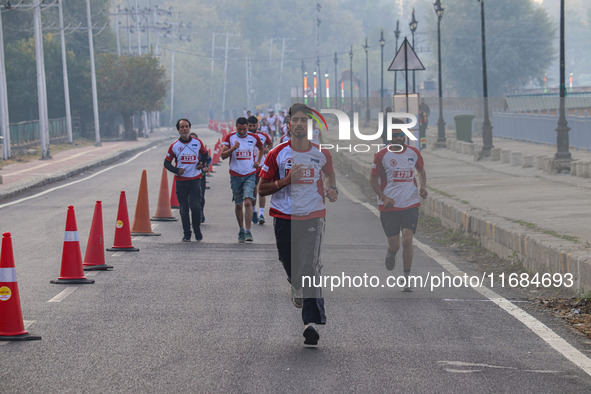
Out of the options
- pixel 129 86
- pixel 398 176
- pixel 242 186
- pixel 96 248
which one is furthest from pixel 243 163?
pixel 129 86

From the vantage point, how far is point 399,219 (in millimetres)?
10695

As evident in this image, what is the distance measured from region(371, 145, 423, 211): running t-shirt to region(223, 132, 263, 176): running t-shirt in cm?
497

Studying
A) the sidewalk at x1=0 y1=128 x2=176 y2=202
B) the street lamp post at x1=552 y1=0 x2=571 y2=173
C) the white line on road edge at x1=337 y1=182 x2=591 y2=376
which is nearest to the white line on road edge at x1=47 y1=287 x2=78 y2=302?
the white line on road edge at x1=337 y1=182 x2=591 y2=376

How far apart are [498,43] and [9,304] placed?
291ft

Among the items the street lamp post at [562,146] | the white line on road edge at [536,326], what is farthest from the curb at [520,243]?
the street lamp post at [562,146]

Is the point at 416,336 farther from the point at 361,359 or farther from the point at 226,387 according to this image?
the point at 226,387

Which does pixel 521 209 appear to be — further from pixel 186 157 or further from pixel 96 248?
pixel 96 248

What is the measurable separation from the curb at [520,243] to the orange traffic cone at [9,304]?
5259 mm

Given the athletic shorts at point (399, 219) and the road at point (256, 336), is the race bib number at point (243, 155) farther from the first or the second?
the athletic shorts at point (399, 219)

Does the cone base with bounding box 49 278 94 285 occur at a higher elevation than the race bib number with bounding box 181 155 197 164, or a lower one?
lower

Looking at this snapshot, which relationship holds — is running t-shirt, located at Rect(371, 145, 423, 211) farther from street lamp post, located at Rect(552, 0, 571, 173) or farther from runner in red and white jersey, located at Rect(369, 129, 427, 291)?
street lamp post, located at Rect(552, 0, 571, 173)

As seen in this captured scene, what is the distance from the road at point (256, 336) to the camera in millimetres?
6691

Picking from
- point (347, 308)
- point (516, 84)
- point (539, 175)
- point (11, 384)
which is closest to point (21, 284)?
point (347, 308)

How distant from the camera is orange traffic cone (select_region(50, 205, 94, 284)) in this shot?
10789mm
